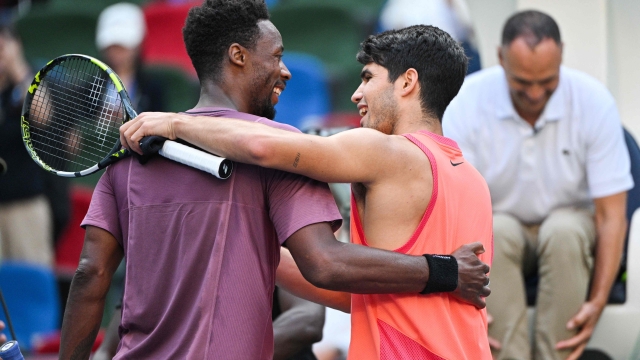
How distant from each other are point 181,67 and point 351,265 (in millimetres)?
5073

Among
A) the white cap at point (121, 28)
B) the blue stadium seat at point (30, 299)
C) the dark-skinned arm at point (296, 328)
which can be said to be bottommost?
the blue stadium seat at point (30, 299)

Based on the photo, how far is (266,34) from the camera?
Result: 2486 millimetres

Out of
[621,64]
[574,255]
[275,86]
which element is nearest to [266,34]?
[275,86]

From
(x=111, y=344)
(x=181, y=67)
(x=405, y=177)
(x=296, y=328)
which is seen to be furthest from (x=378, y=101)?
(x=181, y=67)

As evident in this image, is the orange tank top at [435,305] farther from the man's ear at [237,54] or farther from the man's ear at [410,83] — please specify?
the man's ear at [237,54]

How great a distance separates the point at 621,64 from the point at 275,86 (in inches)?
118

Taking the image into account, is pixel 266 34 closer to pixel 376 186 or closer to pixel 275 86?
pixel 275 86

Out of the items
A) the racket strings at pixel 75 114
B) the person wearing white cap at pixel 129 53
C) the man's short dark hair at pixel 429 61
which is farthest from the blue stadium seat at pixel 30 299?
the man's short dark hair at pixel 429 61

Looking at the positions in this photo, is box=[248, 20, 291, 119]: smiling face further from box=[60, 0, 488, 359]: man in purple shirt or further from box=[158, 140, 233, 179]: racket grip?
box=[158, 140, 233, 179]: racket grip

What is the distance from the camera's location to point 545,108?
4105mm

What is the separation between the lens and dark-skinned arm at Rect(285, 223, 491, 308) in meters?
2.22

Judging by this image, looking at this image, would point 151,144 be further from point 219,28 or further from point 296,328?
point 296,328

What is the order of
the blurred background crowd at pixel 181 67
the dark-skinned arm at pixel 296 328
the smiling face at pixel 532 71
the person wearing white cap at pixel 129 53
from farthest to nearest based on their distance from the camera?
1. the person wearing white cap at pixel 129 53
2. the blurred background crowd at pixel 181 67
3. the smiling face at pixel 532 71
4. the dark-skinned arm at pixel 296 328

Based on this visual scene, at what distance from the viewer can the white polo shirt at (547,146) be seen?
4.05 meters
